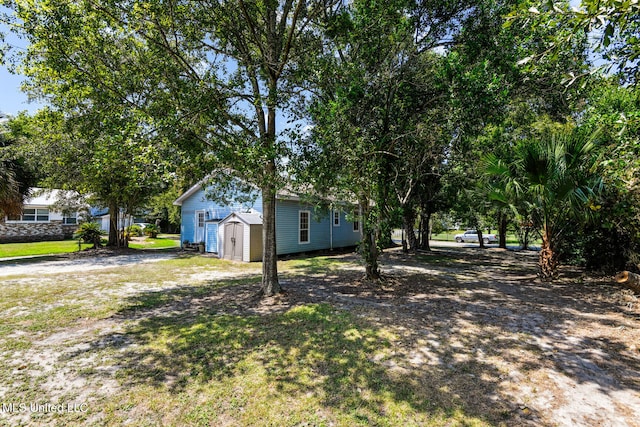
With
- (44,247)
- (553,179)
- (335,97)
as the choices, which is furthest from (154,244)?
(553,179)

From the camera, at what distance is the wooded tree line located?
5668mm

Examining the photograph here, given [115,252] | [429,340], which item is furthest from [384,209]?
[115,252]

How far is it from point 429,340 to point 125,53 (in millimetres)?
8779

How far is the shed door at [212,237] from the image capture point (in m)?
16.2

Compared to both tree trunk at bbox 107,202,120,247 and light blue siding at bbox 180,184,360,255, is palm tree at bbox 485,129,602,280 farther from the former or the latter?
tree trunk at bbox 107,202,120,247

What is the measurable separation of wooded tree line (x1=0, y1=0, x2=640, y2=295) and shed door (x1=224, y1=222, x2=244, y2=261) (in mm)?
6961

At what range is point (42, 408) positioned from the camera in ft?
9.60

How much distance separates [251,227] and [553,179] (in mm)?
10766

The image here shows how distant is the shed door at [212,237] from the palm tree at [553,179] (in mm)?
13219

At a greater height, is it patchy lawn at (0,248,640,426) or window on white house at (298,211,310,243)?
→ window on white house at (298,211,310,243)

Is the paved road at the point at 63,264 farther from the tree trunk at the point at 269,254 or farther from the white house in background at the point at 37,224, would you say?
the white house in background at the point at 37,224

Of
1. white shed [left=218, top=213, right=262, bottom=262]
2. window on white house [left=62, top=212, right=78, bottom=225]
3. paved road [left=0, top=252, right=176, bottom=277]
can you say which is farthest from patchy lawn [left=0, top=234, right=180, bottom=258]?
white shed [left=218, top=213, right=262, bottom=262]

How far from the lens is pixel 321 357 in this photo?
13.1ft

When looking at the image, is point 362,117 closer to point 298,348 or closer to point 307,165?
point 307,165
